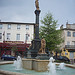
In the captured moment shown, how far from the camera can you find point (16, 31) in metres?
35.2

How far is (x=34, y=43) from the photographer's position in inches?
447

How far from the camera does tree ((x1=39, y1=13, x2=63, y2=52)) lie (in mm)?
22516

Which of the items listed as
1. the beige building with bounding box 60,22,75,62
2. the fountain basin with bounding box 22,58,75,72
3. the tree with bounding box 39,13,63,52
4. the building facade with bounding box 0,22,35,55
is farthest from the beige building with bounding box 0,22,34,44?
the fountain basin with bounding box 22,58,75,72

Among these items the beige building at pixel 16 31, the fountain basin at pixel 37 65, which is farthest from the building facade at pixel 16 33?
the fountain basin at pixel 37 65

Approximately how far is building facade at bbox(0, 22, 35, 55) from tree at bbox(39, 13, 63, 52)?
1164cm

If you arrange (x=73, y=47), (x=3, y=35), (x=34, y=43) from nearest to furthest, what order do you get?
(x=34, y=43)
(x=3, y=35)
(x=73, y=47)

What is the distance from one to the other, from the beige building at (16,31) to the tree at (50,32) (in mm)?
11838

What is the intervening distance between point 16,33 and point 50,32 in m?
14.5

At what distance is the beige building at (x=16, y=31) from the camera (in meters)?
34.8

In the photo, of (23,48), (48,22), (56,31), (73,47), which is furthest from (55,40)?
(73,47)

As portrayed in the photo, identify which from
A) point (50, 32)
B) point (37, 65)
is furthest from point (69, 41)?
point (37, 65)

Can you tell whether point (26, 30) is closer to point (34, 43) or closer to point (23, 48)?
point (23, 48)

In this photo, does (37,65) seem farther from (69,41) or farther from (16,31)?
(69,41)

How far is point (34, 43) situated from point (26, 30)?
79.2ft
